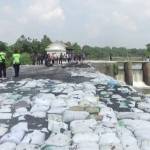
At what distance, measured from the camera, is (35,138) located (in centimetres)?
704

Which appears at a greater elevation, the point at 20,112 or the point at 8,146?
the point at 20,112

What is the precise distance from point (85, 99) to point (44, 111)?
1.30 m

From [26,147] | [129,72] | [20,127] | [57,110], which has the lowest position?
[129,72]

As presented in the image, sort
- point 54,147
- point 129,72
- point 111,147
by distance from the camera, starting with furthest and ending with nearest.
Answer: point 129,72
point 54,147
point 111,147

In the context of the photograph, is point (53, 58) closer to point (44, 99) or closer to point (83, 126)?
point (44, 99)

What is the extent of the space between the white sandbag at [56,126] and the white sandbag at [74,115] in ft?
0.66

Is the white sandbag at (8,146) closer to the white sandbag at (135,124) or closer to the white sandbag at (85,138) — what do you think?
the white sandbag at (85,138)

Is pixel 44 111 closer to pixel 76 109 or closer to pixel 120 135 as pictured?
pixel 76 109

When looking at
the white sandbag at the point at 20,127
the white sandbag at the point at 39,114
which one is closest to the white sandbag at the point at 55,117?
the white sandbag at the point at 39,114

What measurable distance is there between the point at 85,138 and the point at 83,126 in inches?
23.5

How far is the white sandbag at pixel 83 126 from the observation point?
7.34 metres

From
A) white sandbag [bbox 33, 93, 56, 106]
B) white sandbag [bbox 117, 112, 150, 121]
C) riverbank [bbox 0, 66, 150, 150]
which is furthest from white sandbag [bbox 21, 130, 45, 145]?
white sandbag [bbox 33, 93, 56, 106]

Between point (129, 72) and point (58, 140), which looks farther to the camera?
point (129, 72)

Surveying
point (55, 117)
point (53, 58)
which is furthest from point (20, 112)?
Result: point (53, 58)
